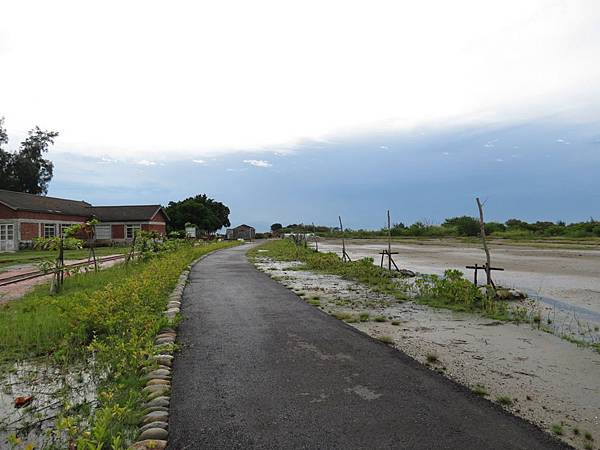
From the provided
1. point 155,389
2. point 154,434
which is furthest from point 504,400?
point 155,389

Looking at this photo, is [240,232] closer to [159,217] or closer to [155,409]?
[159,217]

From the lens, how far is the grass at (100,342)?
12.0 ft

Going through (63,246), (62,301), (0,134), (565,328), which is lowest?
(565,328)

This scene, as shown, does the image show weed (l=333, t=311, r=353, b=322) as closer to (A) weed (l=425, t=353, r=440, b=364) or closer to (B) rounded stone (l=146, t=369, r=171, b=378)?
(A) weed (l=425, t=353, r=440, b=364)

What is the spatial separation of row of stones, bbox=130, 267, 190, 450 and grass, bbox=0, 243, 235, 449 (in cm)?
10

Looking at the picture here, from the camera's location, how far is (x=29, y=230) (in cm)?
3259

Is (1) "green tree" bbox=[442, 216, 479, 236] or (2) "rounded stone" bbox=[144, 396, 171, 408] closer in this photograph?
(2) "rounded stone" bbox=[144, 396, 171, 408]

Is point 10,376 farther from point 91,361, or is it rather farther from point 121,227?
point 121,227

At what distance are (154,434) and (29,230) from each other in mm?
34261

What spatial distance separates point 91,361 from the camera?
5.49 metres

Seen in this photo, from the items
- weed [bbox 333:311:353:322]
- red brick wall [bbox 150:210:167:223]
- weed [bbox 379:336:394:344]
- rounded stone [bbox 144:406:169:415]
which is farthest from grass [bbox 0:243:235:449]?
red brick wall [bbox 150:210:167:223]

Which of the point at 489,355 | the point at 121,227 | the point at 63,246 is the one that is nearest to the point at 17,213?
the point at 121,227

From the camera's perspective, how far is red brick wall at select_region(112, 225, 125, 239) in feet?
138

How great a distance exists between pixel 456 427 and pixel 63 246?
380 inches
